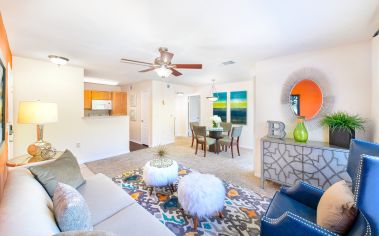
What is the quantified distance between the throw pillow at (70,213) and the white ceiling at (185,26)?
1.71m

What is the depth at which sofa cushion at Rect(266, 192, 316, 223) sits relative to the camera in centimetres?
141

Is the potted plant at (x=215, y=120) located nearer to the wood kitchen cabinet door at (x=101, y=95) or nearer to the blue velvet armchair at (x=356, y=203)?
the blue velvet armchair at (x=356, y=203)

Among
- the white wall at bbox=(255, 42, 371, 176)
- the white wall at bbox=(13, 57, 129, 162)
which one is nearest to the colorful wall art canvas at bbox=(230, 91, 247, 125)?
the white wall at bbox=(255, 42, 371, 176)

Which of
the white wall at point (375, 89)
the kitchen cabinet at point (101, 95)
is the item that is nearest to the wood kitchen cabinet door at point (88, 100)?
the kitchen cabinet at point (101, 95)

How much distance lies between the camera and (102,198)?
1604 mm

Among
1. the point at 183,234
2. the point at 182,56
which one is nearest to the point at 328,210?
the point at 183,234

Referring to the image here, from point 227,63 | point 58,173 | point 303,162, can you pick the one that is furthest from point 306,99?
point 58,173

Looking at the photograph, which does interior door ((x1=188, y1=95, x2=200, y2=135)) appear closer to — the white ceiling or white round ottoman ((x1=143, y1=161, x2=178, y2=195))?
the white ceiling

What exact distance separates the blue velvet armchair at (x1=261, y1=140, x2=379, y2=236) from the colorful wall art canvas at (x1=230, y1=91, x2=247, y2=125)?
4163 millimetres

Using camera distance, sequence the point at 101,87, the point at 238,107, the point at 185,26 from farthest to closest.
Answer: the point at 101,87
the point at 238,107
the point at 185,26

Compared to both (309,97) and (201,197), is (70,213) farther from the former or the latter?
(309,97)

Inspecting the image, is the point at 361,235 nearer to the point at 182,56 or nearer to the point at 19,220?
the point at 19,220

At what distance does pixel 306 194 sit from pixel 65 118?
4637 mm

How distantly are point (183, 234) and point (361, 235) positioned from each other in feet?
4.77
